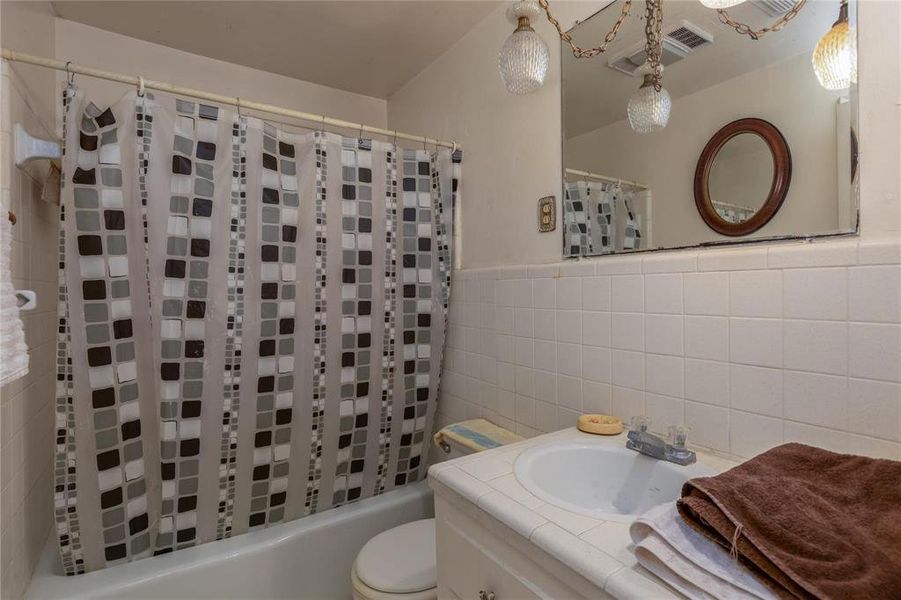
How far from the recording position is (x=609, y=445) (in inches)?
42.0

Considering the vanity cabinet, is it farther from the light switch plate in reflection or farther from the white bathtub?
the light switch plate in reflection

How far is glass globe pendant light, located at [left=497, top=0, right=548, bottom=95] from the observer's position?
1.08 metres

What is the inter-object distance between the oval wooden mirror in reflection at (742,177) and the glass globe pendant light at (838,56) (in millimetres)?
118

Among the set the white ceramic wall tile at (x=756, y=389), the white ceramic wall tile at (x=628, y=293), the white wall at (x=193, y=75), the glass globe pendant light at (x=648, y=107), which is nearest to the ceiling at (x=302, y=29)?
the white wall at (x=193, y=75)

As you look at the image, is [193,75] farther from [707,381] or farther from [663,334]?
[707,381]

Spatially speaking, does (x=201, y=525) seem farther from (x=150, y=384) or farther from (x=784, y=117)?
(x=784, y=117)

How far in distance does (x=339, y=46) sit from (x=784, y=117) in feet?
5.69

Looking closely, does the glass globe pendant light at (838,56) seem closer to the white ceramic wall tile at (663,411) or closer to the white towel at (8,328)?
the white ceramic wall tile at (663,411)

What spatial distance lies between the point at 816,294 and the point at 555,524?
2.26ft

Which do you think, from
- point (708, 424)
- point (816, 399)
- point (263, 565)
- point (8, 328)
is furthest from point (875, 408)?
point (263, 565)

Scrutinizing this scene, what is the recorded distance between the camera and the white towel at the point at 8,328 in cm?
70

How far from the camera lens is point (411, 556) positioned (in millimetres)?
1315

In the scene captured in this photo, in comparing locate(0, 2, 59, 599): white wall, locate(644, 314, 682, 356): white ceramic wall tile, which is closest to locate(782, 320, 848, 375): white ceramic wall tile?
locate(644, 314, 682, 356): white ceramic wall tile

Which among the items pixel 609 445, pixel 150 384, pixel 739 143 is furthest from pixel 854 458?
pixel 150 384
